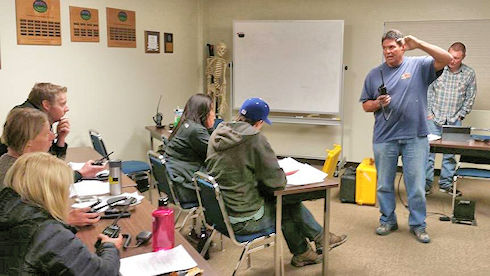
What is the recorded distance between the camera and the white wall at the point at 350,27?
569 centimetres

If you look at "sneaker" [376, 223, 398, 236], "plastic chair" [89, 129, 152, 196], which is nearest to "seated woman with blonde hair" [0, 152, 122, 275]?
"plastic chair" [89, 129, 152, 196]

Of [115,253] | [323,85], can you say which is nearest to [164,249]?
[115,253]

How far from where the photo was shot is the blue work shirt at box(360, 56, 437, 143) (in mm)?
3533

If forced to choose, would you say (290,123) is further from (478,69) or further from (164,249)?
(164,249)

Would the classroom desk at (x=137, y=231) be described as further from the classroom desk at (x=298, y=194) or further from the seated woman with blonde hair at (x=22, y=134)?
the classroom desk at (x=298, y=194)

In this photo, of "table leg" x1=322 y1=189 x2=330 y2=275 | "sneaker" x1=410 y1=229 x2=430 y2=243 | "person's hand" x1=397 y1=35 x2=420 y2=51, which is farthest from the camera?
"sneaker" x1=410 y1=229 x2=430 y2=243

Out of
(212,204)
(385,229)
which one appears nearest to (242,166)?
(212,204)

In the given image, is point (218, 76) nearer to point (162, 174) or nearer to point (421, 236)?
point (162, 174)

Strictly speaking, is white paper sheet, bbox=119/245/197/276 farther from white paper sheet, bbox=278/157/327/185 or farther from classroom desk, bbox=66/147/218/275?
white paper sheet, bbox=278/157/327/185

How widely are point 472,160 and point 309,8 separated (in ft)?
9.67

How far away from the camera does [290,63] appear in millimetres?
6195

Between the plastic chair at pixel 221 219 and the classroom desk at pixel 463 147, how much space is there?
7.60 feet

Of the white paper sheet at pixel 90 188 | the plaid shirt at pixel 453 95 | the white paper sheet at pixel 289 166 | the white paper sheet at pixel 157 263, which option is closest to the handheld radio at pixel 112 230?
the white paper sheet at pixel 157 263

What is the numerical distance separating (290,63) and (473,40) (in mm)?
2288
